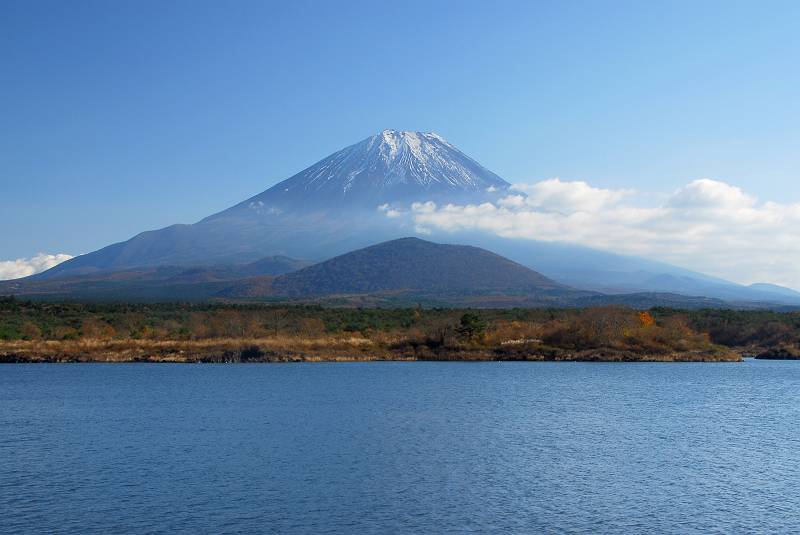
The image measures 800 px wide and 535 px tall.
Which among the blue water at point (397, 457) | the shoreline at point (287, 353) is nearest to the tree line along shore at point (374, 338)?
the shoreline at point (287, 353)

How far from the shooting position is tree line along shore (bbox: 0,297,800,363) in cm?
6944

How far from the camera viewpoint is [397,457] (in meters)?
28.0

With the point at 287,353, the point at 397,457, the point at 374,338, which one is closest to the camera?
the point at 397,457

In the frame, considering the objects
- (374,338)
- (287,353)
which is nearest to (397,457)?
(287,353)

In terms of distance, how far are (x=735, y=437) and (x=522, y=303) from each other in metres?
134

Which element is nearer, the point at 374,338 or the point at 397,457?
the point at 397,457

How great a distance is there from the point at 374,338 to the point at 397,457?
160ft

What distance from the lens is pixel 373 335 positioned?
78125 millimetres

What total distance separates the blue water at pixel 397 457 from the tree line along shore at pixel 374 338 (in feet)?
60.4

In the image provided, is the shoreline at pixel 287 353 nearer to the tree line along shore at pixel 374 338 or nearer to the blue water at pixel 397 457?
the tree line along shore at pixel 374 338

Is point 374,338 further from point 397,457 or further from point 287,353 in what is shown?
point 397,457

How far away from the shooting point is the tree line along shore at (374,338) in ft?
228

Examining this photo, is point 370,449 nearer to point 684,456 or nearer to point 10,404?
point 684,456

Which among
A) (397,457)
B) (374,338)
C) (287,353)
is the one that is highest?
(374,338)
